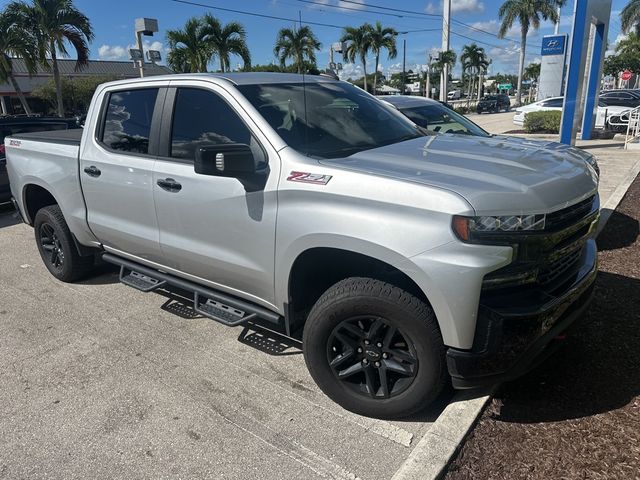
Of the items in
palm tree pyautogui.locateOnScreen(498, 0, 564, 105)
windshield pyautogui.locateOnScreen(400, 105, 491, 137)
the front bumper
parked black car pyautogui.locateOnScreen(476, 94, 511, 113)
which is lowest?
parked black car pyautogui.locateOnScreen(476, 94, 511, 113)

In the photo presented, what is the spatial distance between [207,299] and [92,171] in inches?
59.9

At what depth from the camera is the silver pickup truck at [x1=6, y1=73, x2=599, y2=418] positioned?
242 cm

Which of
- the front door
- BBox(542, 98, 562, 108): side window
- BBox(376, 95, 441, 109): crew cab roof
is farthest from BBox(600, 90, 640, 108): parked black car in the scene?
the front door

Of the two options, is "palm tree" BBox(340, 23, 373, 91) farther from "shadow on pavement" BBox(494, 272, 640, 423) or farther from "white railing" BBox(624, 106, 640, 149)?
"shadow on pavement" BBox(494, 272, 640, 423)

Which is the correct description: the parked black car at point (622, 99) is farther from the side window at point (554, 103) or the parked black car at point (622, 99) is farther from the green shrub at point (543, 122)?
the green shrub at point (543, 122)

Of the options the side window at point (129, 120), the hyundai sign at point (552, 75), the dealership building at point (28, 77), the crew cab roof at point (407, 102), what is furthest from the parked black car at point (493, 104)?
the side window at point (129, 120)

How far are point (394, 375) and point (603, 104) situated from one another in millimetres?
21784

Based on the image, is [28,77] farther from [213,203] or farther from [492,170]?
[492,170]

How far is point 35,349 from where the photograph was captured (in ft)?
A: 13.0

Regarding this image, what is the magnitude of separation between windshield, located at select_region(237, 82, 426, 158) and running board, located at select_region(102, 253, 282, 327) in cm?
110

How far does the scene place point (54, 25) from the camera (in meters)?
19.8

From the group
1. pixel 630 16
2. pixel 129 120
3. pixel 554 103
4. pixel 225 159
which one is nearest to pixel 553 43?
pixel 554 103

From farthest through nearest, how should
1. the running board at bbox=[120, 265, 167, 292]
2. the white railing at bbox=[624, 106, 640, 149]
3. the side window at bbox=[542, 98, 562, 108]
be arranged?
the side window at bbox=[542, 98, 562, 108]
the white railing at bbox=[624, 106, 640, 149]
the running board at bbox=[120, 265, 167, 292]

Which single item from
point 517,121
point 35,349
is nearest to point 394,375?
point 35,349
